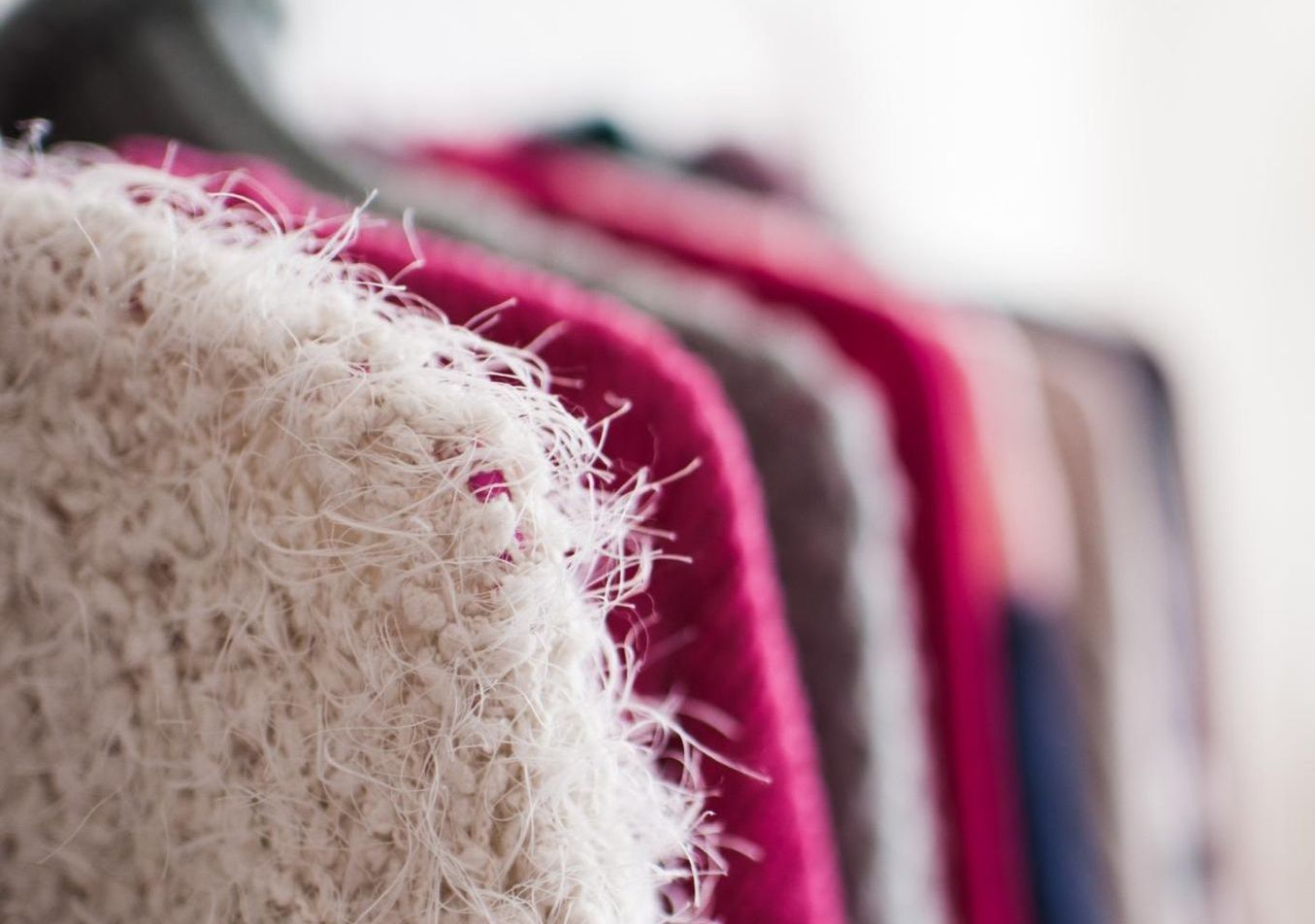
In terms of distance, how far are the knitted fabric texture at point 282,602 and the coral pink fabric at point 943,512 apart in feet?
0.72

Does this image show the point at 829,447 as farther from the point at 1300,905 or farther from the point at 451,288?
the point at 1300,905

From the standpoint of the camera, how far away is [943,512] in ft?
1.33

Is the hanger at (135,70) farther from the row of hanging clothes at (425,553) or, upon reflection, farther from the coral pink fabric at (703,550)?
the coral pink fabric at (703,550)

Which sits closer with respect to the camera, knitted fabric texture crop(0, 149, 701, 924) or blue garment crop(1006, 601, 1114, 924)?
knitted fabric texture crop(0, 149, 701, 924)

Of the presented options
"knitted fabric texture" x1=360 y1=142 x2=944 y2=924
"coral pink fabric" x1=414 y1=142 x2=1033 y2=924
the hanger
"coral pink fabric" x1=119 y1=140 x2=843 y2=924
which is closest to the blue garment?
"coral pink fabric" x1=414 y1=142 x2=1033 y2=924

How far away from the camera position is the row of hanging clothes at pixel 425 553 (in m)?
0.18

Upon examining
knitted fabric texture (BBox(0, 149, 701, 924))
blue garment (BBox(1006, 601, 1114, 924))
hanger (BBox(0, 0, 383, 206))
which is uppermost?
hanger (BBox(0, 0, 383, 206))

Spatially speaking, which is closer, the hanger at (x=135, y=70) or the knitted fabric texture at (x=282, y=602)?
the knitted fabric texture at (x=282, y=602)

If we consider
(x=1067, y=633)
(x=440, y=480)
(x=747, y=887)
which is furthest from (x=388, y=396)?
(x=1067, y=633)

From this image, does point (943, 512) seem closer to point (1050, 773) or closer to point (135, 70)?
point (1050, 773)

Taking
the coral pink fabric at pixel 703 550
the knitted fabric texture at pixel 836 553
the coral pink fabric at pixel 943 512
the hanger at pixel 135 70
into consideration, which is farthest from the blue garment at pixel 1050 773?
the hanger at pixel 135 70

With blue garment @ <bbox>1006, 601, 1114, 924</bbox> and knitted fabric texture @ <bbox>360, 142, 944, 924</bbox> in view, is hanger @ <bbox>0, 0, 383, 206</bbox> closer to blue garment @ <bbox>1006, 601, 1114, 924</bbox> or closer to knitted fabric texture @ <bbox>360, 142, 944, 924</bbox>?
knitted fabric texture @ <bbox>360, 142, 944, 924</bbox>

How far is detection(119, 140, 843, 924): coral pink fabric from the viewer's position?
0.80ft

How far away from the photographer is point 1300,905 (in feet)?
4.34
